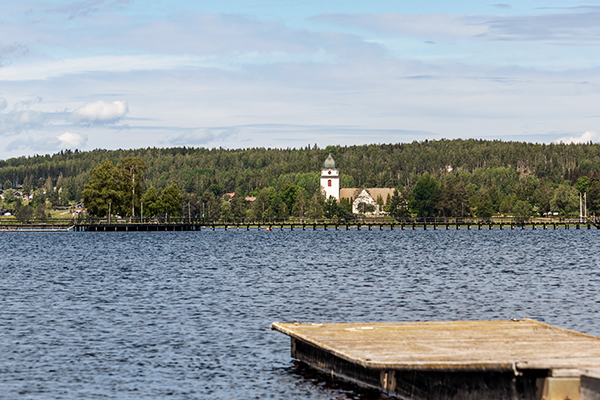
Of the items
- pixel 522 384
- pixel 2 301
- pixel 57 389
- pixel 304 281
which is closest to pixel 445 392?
pixel 522 384

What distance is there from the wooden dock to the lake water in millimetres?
1010

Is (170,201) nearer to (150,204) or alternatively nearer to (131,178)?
(150,204)

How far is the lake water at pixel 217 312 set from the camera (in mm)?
20828

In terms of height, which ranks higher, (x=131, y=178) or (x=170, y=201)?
(x=131, y=178)

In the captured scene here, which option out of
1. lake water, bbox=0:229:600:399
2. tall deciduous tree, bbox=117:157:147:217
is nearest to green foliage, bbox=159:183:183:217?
tall deciduous tree, bbox=117:157:147:217

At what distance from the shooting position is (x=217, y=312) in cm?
3431

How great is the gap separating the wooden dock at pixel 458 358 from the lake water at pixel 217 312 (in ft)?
3.31

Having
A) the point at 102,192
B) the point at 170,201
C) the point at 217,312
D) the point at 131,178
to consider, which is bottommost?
the point at 217,312

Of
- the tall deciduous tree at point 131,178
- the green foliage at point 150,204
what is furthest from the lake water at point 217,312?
the green foliage at point 150,204

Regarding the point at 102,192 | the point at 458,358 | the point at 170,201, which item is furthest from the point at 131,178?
the point at 458,358

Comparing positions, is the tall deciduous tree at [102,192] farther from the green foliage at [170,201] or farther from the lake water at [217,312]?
the lake water at [217,312]

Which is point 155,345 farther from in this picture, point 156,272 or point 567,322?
point 156,272

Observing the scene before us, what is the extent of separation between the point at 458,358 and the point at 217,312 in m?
19.0

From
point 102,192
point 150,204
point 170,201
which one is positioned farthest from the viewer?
point 170,201
